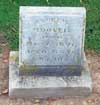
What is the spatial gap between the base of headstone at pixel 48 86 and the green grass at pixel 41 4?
1144 mm

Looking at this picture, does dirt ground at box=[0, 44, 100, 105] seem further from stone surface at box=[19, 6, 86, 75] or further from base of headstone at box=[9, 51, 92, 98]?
stone surface at box=[19, 6, 86, 75]

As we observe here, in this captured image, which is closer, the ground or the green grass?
the ground

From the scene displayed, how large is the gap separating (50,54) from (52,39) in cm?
20

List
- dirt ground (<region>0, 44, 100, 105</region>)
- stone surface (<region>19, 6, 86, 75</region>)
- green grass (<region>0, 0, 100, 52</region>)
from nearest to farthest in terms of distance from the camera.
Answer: stone surface (<region>19, 6, 86, 75</region>), dirt ground (<region>0, 44, 100, 105</region>), green grass (<region>0, 0, 100, 52</region>)

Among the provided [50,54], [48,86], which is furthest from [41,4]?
[48,86]

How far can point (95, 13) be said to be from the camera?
7.61 meters

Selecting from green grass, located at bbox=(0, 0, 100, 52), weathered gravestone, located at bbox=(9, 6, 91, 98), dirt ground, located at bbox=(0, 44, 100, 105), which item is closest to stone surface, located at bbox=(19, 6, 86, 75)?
weathered gravestone, located at bbox=(9, 6, 91, 98)

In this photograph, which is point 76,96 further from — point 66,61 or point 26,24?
point 26,24

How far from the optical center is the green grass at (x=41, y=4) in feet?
→ 22.0

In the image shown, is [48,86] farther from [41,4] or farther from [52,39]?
[41,4]

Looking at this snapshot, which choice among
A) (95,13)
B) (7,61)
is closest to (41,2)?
(95,13)

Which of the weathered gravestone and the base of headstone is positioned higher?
the weathered gravestone

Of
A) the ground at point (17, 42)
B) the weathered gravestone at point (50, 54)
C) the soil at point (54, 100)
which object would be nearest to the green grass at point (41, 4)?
the ground at point (17, 42)

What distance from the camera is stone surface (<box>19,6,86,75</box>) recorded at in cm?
521
